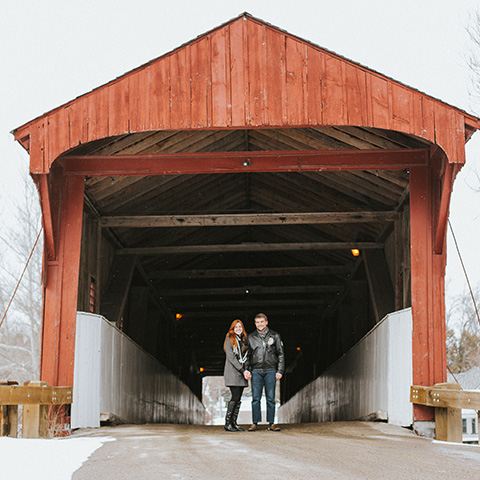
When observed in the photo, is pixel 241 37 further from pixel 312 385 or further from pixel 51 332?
pixel 312 385

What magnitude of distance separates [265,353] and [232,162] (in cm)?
267

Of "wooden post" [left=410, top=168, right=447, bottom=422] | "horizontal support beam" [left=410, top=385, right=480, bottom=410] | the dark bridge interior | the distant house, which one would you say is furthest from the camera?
the distant house

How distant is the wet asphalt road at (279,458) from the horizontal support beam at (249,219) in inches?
224

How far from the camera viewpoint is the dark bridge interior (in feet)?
38.9

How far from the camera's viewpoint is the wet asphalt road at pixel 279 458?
5064 millimetres

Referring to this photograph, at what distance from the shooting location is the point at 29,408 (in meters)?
8.59

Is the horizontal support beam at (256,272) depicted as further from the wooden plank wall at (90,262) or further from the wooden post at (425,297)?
the wooden post at (425,297)

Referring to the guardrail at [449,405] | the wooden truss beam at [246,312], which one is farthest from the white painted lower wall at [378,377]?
the wooden truss beam at [246,312]

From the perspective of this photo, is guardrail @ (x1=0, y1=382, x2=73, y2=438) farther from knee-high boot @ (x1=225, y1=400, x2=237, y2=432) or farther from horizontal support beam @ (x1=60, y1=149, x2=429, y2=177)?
horizontal support beam @ (x1=60, y1=149, x2=429, y2=177)

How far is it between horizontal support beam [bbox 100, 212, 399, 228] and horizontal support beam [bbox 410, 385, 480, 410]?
4572 mm

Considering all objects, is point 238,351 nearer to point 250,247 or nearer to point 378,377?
point 378,377

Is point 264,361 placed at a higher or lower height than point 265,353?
lower

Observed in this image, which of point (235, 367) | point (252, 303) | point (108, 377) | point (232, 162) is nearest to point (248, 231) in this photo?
point (252, 303)

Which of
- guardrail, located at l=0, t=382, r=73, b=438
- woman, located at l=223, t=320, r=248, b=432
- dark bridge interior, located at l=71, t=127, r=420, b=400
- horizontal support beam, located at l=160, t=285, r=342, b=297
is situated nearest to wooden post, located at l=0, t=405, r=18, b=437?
guardrail, located at l=0, t=382, r=73, b=438
